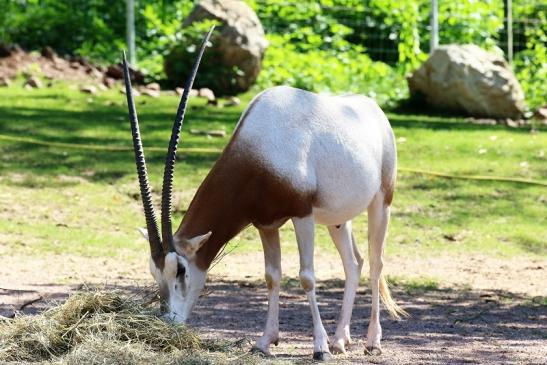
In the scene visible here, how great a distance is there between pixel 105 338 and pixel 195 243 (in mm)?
701

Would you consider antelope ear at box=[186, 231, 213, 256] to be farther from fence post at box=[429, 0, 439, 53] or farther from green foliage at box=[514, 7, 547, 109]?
fence post at box=[429, 0, 439, 53]

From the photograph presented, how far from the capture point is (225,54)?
15695 mm

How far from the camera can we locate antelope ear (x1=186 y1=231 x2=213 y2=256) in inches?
253

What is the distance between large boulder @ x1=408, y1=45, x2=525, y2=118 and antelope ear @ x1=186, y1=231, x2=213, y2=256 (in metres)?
9.54

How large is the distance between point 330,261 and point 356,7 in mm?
8907

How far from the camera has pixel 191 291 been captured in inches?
257

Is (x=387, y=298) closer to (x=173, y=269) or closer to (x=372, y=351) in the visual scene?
(x=372, y=351)

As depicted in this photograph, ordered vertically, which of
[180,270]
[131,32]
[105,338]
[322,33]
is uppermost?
[180,270]

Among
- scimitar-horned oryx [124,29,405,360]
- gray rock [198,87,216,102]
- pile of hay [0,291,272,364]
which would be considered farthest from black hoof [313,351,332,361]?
gray rock [198,87,216,102]

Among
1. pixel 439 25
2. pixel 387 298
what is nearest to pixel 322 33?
pixel 439 25

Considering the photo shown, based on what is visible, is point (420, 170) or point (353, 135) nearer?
point (353, 135)

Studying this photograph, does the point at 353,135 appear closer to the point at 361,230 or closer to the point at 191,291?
the point at 191,291

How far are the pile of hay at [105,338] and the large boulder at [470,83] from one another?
31.6 ft

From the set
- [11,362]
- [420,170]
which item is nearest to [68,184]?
[420,170]
